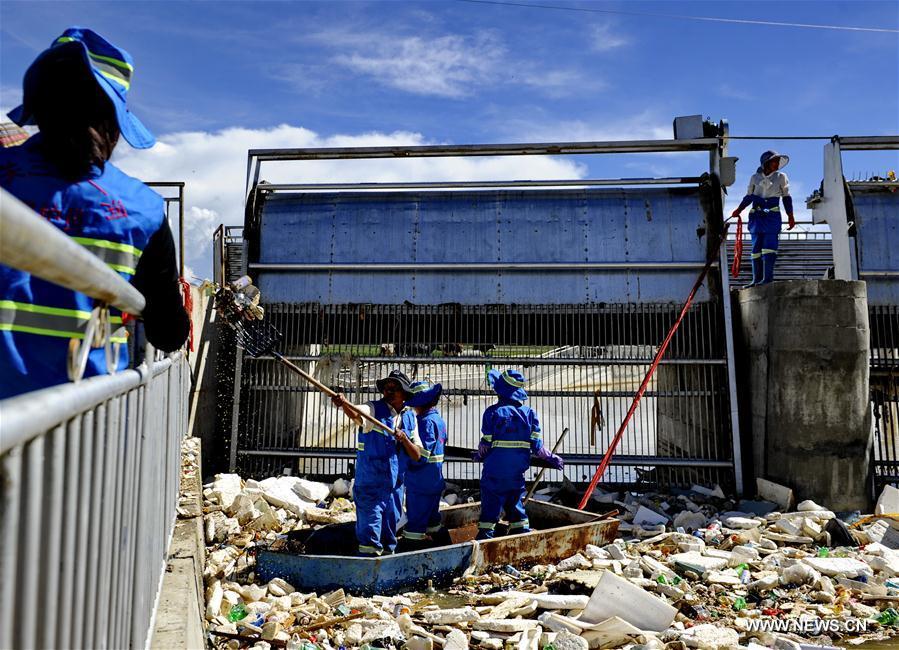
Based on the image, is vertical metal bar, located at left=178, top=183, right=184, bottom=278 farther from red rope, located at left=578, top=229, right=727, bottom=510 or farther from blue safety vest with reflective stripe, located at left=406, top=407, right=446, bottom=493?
red rope, located at left=578, top=229, right=727, bottom=510

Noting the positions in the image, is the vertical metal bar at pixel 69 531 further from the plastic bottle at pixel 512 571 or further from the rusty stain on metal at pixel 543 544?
the plastic bottle at pixel 512 571

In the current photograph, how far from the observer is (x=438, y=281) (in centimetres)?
926

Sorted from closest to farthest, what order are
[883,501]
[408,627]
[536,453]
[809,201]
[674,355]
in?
[408,627] < [536,453] < [883,501] < [674,355] < [809,201]

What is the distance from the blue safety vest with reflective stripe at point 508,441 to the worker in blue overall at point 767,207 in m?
4.25

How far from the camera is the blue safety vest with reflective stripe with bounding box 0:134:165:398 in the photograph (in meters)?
1.81

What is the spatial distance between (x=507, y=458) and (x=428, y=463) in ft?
2.50

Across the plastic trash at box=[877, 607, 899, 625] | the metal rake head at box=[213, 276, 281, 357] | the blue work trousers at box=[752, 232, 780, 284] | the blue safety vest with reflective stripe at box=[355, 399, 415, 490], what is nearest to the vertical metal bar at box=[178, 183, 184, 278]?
the metal rake head at box=[213, 276, 281, 357]

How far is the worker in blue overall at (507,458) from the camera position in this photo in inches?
258

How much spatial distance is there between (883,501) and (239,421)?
782 centimetres

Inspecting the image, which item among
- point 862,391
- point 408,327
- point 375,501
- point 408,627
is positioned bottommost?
point 408,627

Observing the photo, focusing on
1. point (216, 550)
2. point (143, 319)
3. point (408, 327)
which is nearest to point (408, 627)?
point (216, 550)

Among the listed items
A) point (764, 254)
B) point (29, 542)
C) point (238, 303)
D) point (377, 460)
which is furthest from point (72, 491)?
point (764, 254)

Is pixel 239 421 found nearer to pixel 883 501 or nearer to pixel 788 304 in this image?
pixel 788 304

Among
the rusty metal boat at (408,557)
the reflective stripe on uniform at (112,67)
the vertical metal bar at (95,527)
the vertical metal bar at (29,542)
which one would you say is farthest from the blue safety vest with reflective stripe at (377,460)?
the vertical metal bar at (29,542)
